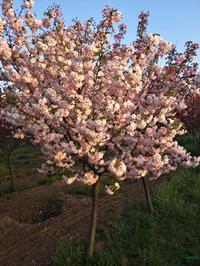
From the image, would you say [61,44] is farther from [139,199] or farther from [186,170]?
[186,170]

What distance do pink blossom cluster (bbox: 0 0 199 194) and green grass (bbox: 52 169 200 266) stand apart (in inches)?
62.8

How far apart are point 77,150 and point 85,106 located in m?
0.80

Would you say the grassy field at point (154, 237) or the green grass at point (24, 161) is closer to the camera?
the grassy field at point (154, 237)

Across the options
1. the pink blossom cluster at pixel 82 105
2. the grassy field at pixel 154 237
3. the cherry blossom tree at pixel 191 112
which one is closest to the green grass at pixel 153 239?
the grassy field at pixel 154 237

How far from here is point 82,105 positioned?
23.8 ft

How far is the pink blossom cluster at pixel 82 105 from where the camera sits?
7258 millimetres

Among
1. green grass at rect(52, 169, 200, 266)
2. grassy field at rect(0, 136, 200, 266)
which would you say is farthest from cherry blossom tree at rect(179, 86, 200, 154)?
green grass at rect(52, 169, 200, 266)

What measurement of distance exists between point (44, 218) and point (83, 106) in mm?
5689

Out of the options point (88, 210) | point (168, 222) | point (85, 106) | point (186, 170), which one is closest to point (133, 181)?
point (186, 170)

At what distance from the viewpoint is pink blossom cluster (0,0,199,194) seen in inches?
286

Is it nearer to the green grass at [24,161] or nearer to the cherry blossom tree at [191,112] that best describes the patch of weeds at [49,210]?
the green grass at [24,161]

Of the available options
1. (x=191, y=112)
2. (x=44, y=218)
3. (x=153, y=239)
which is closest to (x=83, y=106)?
(x=153, y=239)

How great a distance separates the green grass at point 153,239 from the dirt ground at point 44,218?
1.87 ft

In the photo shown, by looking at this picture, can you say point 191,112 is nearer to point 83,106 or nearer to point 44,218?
point 44,218
